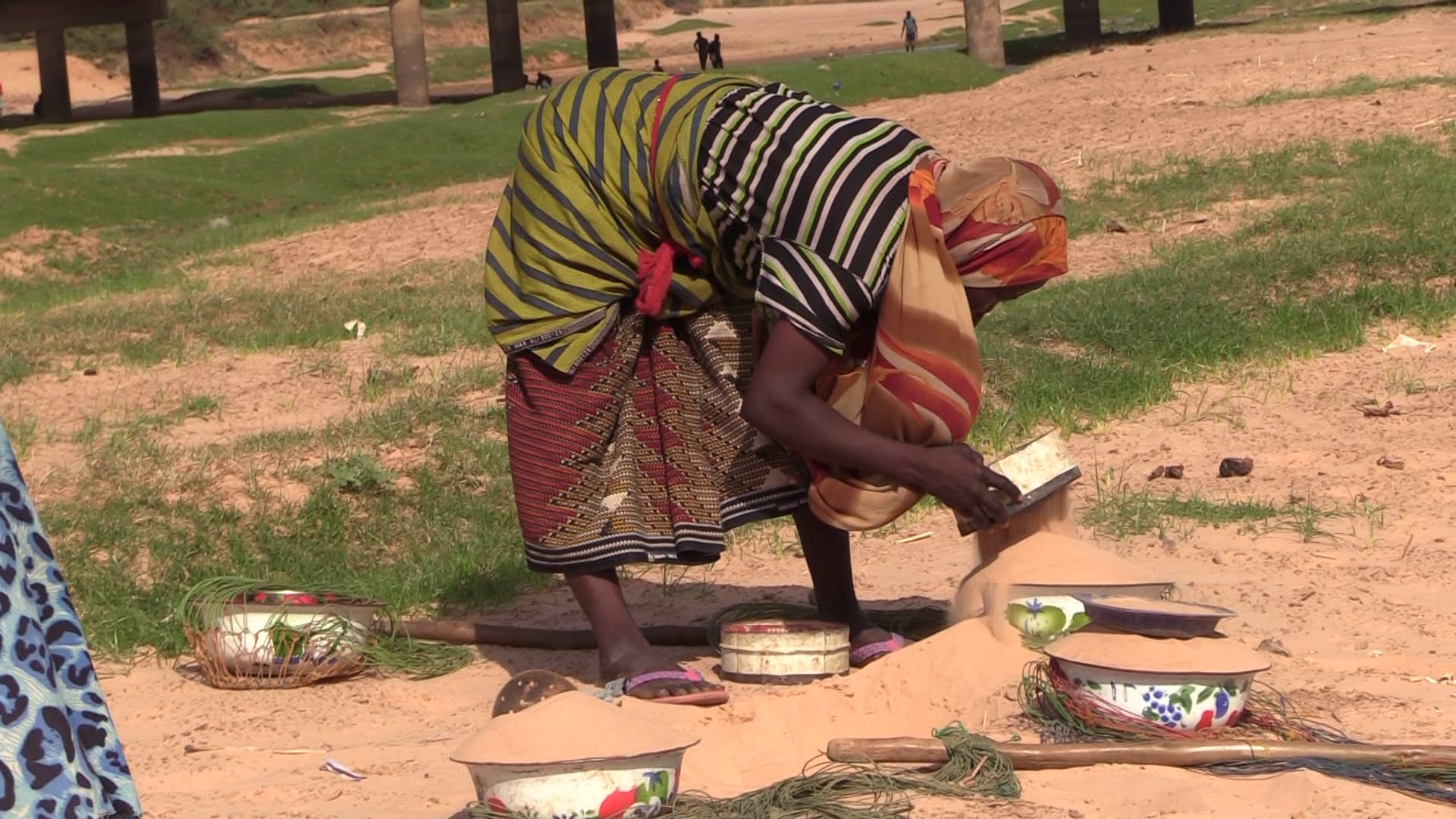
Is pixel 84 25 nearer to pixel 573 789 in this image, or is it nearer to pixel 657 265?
pixel 657 265

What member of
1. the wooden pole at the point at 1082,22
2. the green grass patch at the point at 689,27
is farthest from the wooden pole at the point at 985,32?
the green grass patch at the point at 689,27

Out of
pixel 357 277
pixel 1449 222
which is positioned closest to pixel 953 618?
pixel 1449 222

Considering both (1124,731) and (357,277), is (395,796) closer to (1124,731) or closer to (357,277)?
(1124,731)

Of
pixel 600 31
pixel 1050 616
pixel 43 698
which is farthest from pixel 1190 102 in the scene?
pixel 600 31

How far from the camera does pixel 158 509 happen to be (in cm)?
569

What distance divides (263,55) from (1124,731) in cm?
4686

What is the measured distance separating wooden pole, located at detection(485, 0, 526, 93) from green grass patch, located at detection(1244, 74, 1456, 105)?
1598 cm

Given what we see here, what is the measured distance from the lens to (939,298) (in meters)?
3.46

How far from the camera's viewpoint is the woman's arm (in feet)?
11.3

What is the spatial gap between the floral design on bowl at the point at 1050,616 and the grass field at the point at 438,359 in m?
1.30

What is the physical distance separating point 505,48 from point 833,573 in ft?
80.0

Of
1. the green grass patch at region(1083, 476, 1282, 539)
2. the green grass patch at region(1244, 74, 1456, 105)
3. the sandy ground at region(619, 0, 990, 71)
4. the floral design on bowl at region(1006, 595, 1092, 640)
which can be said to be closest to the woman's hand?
the floral design on bowl at region(1006, 595, 1092, 640)

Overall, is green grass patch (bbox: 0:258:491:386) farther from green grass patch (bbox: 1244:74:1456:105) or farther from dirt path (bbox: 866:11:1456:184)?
green grass patch (bbox: 1244:74:1456:105)

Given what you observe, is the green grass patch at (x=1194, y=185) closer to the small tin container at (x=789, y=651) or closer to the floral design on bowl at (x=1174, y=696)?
the small tin container at (x=789, y=651)
